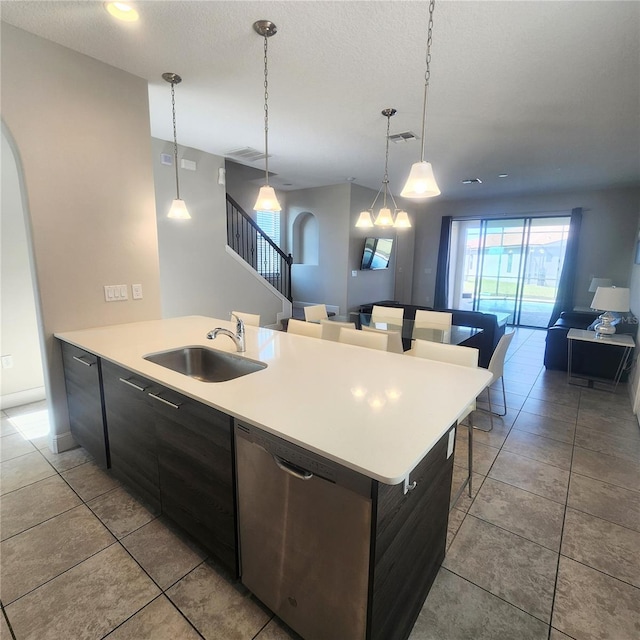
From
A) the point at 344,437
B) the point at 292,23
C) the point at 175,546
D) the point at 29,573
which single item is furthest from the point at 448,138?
the point at 29,573

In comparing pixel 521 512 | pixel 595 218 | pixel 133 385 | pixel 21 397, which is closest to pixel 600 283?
pixel 595 218

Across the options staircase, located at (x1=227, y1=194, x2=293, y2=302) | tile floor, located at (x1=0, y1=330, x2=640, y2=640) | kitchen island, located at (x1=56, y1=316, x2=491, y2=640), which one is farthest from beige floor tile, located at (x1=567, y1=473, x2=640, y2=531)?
staircase, located at (x1=227, y1=194, x2=293, y2=302)

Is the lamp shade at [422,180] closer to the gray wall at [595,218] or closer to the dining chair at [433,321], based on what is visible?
the dining chair at [433,321]

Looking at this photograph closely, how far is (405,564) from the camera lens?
128cm

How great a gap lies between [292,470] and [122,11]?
2695 mm

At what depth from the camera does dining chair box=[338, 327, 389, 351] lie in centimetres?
253

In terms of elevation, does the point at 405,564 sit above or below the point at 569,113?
below

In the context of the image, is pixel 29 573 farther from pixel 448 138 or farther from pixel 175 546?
pixel 448 138

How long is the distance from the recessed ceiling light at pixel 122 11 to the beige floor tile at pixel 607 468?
4.16 metres

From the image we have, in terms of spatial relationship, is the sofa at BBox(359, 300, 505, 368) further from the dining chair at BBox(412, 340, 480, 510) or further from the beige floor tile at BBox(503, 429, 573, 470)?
the dining chair at BBox(412, 340, 480, 510)

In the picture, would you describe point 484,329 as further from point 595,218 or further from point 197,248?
point 595,218

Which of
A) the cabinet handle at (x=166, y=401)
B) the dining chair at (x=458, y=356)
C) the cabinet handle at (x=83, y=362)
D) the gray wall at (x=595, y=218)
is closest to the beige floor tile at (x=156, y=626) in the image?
the cabinet handle at (x=166, y=401)

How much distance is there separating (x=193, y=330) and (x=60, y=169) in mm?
1423

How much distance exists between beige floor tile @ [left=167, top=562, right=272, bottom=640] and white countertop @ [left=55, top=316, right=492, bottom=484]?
2.93 ft
